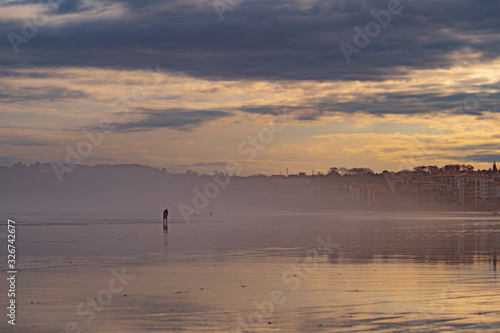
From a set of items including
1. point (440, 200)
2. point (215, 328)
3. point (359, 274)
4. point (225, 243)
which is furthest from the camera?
point (440, 200)

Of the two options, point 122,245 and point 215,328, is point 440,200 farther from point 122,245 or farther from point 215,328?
point 215,328

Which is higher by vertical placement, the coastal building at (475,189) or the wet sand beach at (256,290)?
the coastal building at (475,189)

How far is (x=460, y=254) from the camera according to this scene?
28.8 m

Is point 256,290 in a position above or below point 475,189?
below

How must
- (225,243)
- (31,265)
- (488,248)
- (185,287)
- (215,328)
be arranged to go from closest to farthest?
(215,328), (185,287), (31,265), (488,248), (225,243)

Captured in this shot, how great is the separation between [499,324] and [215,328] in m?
5.89

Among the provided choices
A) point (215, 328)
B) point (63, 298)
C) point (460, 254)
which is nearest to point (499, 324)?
point (215, 328)

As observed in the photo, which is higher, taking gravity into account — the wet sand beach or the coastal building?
the coastal building

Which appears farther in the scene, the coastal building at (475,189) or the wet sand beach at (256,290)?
the coastal building at (475,189)

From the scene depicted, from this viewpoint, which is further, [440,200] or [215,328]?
[440,200]

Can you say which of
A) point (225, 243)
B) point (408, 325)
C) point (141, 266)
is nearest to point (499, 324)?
point (408, 325)

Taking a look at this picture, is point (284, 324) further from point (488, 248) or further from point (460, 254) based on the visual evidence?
point (488, 248)

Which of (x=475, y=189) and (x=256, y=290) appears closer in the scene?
(x=256, y=290)

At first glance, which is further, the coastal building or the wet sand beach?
the coastal building
